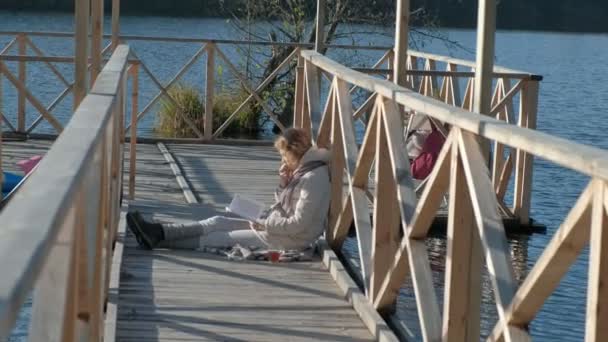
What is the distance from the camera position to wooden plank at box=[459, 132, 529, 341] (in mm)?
2943

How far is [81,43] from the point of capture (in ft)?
15.9

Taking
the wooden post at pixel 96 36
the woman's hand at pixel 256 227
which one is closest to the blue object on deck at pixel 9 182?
the wooden post at pixel 96 36

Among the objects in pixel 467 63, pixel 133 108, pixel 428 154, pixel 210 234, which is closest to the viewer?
pixel 210 234

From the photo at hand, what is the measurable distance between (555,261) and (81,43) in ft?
8.96

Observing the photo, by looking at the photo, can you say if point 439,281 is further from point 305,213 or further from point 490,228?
point 490,228

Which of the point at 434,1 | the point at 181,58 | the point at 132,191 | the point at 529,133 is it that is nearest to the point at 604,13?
the point at 434,1

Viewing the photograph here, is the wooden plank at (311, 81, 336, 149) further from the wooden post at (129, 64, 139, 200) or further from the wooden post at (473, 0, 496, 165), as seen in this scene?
the wooden post at (473, 0, 496, 165)

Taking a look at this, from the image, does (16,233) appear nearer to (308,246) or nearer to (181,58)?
(308,246)

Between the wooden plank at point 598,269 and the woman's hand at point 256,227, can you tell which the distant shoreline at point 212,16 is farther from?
the wooden plank at point 598,269

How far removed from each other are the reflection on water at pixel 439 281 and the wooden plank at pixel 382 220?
202 millimetres

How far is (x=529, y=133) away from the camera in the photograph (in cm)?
287

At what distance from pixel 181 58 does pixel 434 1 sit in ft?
30.5

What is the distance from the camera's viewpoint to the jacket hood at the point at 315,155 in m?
5.42

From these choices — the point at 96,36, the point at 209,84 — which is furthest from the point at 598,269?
the point at 209,84
